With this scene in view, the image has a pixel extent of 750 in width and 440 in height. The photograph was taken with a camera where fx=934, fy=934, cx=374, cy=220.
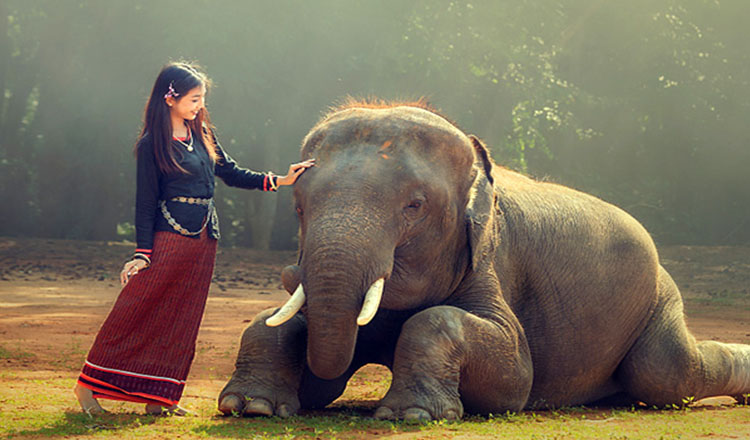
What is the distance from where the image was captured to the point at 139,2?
2214 centimetres

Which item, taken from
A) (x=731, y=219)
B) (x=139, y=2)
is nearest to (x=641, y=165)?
(x=731, y=219)

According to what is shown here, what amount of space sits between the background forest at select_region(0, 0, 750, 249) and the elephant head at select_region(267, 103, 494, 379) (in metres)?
14.5

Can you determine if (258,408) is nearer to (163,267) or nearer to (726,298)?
(163,267)

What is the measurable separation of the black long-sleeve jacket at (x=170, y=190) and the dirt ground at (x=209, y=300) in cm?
150

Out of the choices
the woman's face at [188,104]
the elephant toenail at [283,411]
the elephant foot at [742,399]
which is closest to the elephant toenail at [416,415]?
the elephant toenail at [283,411]

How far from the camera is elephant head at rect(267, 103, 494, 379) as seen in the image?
471 centimetres

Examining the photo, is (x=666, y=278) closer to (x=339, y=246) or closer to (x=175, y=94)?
(x=339, y=246)

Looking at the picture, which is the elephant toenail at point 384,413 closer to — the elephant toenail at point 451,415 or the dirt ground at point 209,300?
the elephant toenail at point 451,415

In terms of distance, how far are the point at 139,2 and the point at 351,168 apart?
18.6 meters

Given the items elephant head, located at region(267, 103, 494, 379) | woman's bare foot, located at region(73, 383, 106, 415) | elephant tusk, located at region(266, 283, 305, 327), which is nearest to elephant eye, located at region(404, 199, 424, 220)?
elephant head, located at region(267, 103, 494, 379)

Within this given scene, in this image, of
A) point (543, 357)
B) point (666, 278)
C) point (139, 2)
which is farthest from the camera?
point (139, 2)

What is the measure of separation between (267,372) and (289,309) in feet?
2.28

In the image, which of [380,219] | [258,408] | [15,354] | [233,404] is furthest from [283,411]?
[15,354]

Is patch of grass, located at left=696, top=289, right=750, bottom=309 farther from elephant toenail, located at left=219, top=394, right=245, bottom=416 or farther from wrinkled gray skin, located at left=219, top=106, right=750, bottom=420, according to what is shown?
elephant toenail, located at left=219, top=394, right=245, bottom=416
